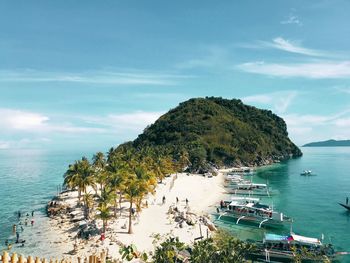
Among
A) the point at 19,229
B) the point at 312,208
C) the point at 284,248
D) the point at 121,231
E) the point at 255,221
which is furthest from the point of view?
the point at 312,208

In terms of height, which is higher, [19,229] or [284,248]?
[19,229]

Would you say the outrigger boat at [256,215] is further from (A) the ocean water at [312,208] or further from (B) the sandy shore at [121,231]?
(B) the sandy shore at [121,231]

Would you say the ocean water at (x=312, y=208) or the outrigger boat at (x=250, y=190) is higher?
the outrigger boat at (x=250, y=190)

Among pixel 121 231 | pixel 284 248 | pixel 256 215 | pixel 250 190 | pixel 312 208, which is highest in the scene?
pixel 250 190

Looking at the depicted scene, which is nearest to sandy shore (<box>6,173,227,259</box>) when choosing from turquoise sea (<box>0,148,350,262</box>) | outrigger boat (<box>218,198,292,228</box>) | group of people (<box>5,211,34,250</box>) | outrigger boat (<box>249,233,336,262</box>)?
turquoise sea (<box>0,148,350,262</box>)

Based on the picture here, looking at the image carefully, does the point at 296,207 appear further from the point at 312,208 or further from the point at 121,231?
the point at 121,231

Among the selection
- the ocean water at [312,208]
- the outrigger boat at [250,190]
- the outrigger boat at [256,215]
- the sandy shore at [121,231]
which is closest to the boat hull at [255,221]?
the outrigger boat at [256,215]

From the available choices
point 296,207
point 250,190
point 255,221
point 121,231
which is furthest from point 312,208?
point 121,231

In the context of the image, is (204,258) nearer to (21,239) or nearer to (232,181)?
(21,239)

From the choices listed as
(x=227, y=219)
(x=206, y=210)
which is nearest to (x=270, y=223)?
(x=227, y=219)
